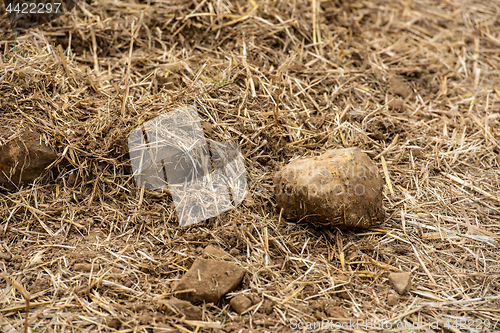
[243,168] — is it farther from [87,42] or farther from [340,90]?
[87,42]

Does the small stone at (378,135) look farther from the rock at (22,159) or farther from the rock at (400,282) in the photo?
the rock at (22,159)

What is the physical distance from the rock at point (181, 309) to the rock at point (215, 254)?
1.02 ft

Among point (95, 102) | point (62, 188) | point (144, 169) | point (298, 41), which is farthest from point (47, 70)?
point (298, 41)

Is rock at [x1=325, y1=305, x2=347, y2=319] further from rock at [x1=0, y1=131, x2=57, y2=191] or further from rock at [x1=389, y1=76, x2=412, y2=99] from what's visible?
rock at [x1=389, y1=76, x2=412, y2=99]

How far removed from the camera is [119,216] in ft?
8.12

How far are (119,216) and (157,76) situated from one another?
119 cm

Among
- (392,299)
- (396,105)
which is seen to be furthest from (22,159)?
(396,105)

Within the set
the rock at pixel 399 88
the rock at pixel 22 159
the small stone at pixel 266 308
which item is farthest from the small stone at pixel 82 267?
the rock at pixel 399 88

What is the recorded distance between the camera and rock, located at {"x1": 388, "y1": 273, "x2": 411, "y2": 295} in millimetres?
2201

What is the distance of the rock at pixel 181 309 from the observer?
1983mm

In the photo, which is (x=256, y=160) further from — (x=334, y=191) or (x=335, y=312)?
(x=335, y=312)

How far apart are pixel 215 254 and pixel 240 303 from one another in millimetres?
324

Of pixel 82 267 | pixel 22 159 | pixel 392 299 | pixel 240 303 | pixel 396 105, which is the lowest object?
pixel 392 299

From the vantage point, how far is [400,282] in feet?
7.28
